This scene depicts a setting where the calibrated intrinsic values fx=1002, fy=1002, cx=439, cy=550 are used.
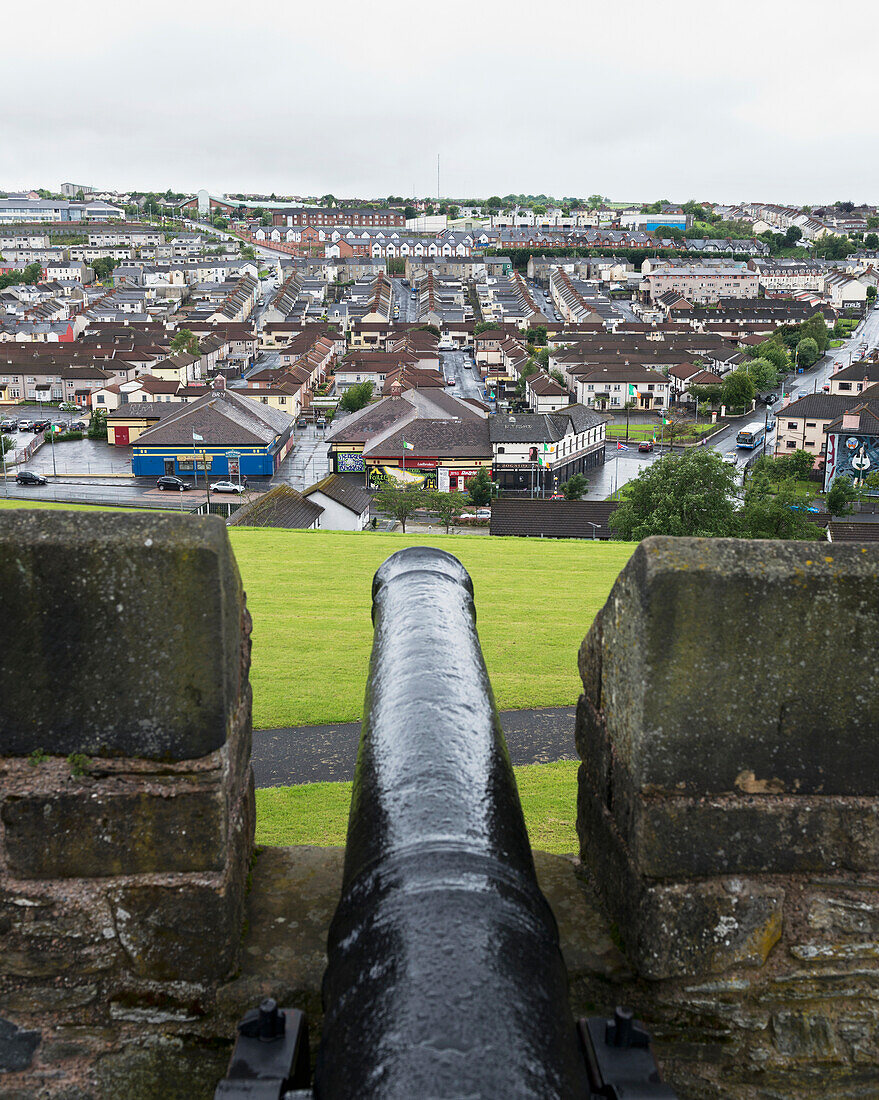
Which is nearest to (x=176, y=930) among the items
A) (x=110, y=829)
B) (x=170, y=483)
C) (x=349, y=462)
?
(x=110, y=829)

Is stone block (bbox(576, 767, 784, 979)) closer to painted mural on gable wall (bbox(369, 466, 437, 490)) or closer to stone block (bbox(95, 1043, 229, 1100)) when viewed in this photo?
stone block (bbox(95, 1043, 229, 1100))

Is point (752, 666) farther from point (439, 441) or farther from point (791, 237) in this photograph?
point (791, 237)

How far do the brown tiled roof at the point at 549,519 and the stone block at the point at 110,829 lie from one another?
95.7 ft

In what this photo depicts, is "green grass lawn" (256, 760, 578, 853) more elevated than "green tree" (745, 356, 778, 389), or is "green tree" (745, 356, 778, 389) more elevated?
"green tree" (745, 356, 778, 389)

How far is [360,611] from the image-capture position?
1251 centimetres

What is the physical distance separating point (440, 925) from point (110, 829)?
123 cm

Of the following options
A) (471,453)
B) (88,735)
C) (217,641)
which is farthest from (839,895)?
(471,453)

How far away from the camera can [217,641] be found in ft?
9.11

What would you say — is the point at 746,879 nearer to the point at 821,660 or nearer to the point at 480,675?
the point at 821,660

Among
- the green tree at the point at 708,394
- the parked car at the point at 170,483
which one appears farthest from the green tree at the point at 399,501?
the green tree at the point at 708,394

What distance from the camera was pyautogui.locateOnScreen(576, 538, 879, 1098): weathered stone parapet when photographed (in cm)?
280

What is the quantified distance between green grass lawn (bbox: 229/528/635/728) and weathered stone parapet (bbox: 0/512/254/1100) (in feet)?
18.5

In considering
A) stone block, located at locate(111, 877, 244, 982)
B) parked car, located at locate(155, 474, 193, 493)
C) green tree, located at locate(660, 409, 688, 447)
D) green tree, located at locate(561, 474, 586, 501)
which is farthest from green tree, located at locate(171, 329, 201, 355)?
stone block, located at locate(111, 877, 244, 982)

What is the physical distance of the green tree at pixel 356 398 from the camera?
66.8 metres
